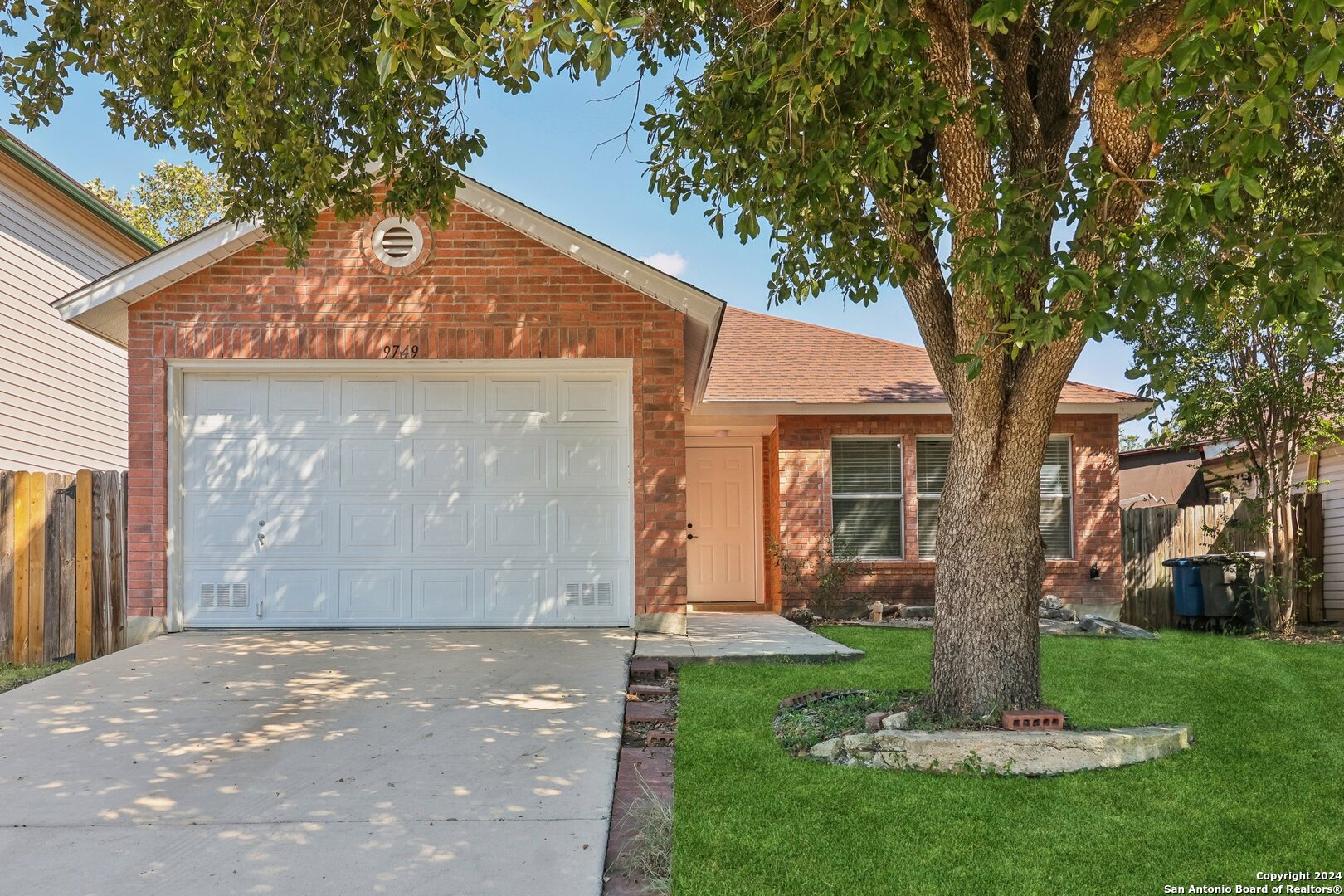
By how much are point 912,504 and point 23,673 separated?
9.94 meters

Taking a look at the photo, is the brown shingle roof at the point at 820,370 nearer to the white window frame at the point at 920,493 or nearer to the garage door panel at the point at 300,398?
the white window frame at the point at 920,493

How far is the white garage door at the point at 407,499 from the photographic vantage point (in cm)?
916

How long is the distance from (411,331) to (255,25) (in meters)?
4.01

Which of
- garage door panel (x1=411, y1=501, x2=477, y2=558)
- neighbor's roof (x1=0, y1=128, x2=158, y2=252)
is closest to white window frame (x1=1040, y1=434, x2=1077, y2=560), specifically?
garage door panel (x1=411, y1=501, x2=477, y2=558)

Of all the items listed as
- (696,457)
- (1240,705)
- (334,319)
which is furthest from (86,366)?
(1240,705)

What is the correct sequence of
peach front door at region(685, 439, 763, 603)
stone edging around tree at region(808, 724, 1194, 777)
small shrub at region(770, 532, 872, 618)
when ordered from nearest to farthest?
stone edging around tree at region(808, 724, 1194, 777) → small shrub at region(770, 532, 872, 618) → peach front door at region(685, 439, 763, 603)

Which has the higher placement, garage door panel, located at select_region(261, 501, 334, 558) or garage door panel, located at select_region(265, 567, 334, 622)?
garage door panel, located at select_region(261, 501, 334, 558)

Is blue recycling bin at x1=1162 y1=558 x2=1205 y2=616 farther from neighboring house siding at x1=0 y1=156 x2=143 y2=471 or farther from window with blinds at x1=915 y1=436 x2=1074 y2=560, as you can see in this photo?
neighboring house siding at x1=0 y1=156 x2=143 y2=471

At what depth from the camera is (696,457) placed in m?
14.0

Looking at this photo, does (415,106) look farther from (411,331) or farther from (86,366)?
(86,366)

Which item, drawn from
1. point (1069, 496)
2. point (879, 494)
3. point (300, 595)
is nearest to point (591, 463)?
point (300, 595)

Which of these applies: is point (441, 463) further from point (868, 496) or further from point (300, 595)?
point (868, 496)

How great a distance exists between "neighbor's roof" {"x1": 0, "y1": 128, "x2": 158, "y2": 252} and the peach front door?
9.11 m

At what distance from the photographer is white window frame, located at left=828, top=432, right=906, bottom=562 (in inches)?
499
